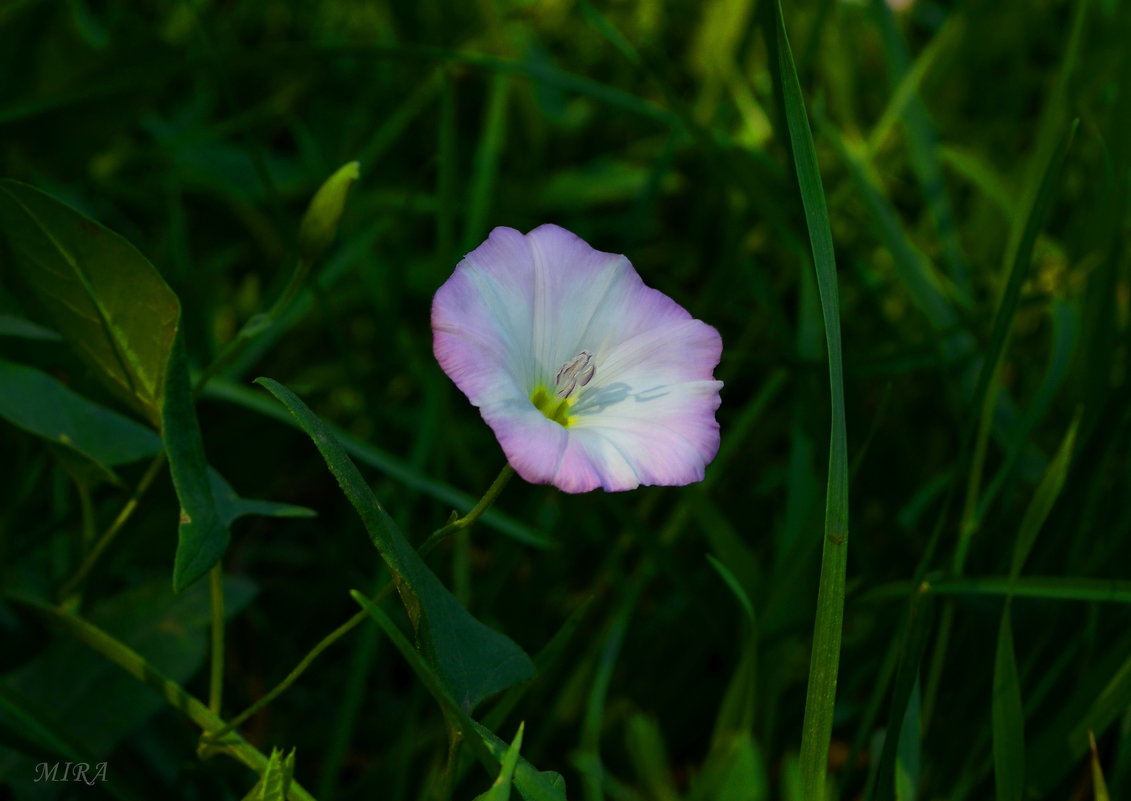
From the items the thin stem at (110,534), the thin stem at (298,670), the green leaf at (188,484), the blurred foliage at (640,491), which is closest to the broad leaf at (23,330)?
the blurred foliage at (640,491)

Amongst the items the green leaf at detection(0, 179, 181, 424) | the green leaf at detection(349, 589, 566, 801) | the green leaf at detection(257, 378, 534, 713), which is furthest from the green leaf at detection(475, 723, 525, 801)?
the green leaf at detection(0, 179, 181, 424)

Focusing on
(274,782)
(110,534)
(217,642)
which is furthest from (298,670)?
(110,534)

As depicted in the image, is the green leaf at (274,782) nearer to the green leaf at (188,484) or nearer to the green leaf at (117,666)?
the green leaf at (188,484)

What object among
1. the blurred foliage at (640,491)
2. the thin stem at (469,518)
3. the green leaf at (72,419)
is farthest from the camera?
the blurred foliage at (640,491)

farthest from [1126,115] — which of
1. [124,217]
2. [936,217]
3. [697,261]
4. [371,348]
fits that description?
[124,217]

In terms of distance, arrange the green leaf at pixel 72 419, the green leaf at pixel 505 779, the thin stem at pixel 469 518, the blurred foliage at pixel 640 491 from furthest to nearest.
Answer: the blurred foliage at pixel 640 491
the green leaf at pixel 72 419
the thin stem at pixel 469 518
the green leaf at pixel 505 779

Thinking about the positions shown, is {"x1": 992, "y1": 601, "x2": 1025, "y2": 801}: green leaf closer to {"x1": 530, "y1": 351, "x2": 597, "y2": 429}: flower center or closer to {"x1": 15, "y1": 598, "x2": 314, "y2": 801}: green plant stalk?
{"x1": 530, "y1": 351, "x2": 597, "y2": 429}: flower center
